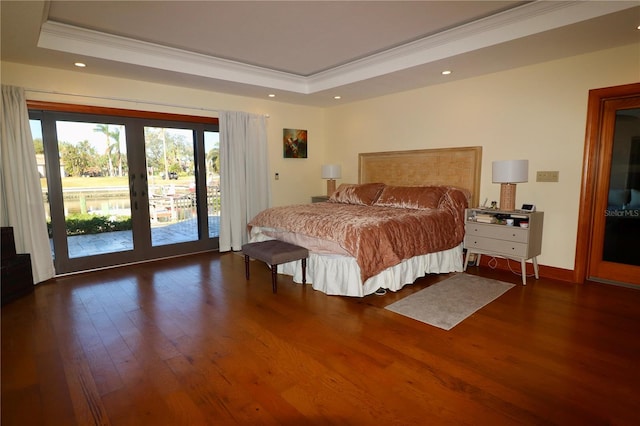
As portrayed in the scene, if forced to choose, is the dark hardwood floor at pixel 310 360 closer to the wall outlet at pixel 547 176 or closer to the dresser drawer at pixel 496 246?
the dresser drawer at pixel 496 246

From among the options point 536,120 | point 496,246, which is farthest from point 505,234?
point 536,120

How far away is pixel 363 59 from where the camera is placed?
4102mm

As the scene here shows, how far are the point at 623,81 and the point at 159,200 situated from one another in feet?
17.9

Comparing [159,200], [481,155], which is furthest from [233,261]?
[481,155]

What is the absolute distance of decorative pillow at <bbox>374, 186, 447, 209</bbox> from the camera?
13.4 feet

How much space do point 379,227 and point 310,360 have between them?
1.46m

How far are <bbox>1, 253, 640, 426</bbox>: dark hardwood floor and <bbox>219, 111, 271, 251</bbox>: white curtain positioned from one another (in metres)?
1.86

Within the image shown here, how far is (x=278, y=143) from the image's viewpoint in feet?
18.9

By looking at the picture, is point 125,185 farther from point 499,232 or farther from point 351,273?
point 499,232

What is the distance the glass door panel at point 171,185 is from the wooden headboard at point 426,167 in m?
2.71

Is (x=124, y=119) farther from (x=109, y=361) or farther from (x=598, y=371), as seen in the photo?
(x=598, y=371)

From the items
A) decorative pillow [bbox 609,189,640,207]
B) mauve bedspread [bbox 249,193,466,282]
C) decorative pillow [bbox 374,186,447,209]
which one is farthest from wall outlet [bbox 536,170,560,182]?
decorative pillow [bbox 374,186,447,209]

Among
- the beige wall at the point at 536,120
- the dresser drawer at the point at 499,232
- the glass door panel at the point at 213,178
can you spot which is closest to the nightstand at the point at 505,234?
the dresser drawer at the point at 499,232

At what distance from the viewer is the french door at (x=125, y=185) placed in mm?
3893
